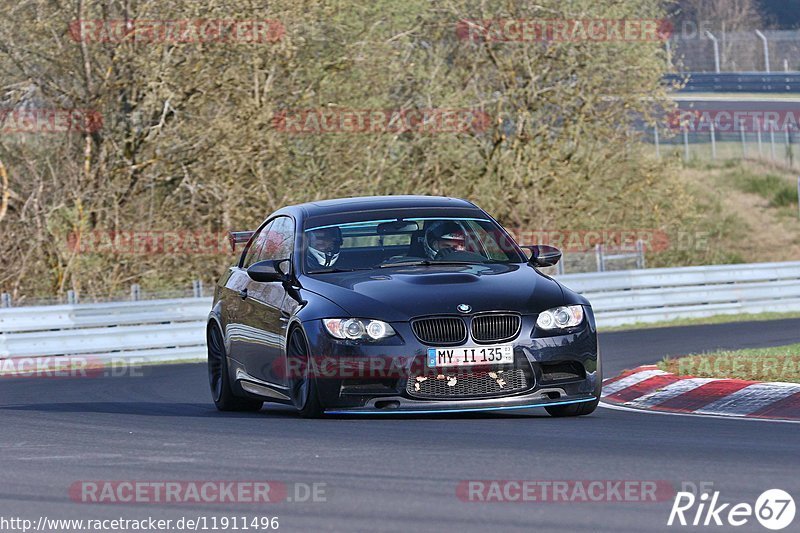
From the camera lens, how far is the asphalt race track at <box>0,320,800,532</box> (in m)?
6.03

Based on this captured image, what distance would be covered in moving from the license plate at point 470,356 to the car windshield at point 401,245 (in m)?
1.24

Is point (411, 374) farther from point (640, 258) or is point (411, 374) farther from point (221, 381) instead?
point (640, 258)

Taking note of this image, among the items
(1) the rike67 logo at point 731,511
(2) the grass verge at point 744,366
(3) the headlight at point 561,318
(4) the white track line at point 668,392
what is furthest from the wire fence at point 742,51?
(1) the rike67 logo at point 731,511

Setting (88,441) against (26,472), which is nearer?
(26,472)

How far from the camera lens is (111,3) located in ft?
84.8

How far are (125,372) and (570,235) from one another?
1451 centimetres

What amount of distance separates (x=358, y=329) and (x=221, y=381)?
2.56 metres

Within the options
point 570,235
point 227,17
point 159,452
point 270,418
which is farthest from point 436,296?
point 570,235

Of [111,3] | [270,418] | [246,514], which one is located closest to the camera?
[246,514]

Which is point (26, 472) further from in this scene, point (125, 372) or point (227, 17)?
point (227, 17)

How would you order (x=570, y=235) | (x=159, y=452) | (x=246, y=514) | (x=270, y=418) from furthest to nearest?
(x=570, y=235) < (x=270, y=418) < (x=159, y=452) < (x=246, y=514)

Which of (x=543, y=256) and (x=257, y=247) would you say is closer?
(x=543, y=256)

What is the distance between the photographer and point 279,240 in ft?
37.6

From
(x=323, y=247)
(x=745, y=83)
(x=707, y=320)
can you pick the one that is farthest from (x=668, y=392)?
(x=745, y=83)
